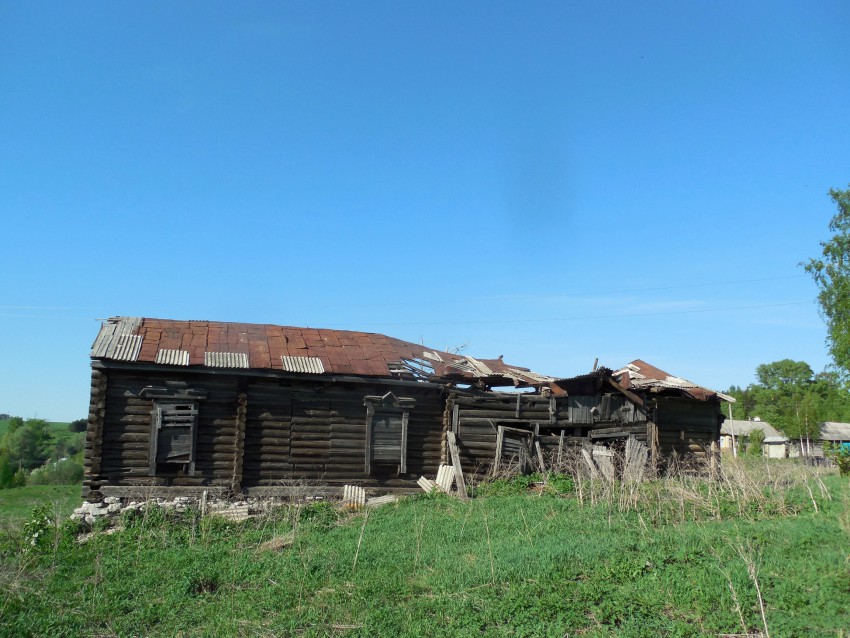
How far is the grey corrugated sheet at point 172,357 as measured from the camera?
15.8 m

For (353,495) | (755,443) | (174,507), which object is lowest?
(174,507)

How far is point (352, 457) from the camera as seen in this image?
17.2 m

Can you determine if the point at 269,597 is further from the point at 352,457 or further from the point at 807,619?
the point at 352,457

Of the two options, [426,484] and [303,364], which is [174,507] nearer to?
[303,364]

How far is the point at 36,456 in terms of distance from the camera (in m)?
60.9

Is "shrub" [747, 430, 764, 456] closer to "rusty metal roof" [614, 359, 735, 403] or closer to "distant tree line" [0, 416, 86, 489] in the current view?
"rusty metal roof" [614, 359, 735, 403]

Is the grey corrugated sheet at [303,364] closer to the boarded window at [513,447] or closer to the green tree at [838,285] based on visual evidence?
the boarded window at [513,447]

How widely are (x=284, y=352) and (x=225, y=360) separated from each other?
1.73 m

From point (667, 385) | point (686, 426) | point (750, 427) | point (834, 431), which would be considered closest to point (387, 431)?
point (667, 385)

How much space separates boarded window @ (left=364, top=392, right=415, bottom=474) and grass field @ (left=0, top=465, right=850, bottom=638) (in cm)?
452

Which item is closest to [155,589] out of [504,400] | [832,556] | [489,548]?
[489,548]

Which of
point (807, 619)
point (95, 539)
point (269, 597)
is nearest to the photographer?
point (807, 619)

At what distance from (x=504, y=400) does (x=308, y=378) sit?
17.5 feet

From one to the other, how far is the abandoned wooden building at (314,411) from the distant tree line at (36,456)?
29.2m
